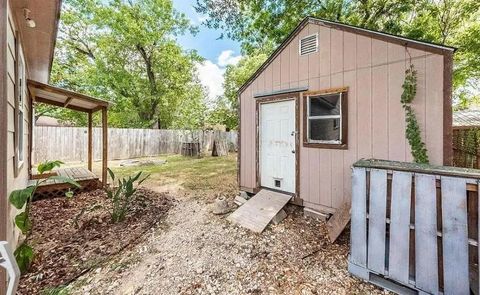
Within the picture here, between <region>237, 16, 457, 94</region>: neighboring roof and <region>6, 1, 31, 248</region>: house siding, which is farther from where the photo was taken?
<region>237, 16, 457, 94</region>: neighboring roof

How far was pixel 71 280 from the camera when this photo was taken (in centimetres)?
235

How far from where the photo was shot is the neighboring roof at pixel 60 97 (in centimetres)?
434

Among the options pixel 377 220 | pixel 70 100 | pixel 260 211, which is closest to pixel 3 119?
pixel 260 211

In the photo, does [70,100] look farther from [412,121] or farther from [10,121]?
[412,121]

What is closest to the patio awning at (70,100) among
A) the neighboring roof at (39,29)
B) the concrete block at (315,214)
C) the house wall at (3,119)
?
the neighboring roof at (39,29)

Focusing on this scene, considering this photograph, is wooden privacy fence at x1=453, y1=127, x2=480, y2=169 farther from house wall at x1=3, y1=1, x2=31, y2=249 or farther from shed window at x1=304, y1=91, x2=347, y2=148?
house wall at x1=3, y1=1, x2=31, y2=249

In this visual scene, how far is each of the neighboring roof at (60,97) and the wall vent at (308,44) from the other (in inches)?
185

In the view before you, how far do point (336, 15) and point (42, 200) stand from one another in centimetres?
1039

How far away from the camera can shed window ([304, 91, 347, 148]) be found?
3562 mm

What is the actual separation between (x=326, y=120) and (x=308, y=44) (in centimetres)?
139

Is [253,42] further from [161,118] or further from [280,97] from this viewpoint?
[161,118]

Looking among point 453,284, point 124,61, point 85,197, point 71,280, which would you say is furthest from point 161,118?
point 453,284

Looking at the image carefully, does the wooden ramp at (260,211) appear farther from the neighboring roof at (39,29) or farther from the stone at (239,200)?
the neighboring roof at (39,29)

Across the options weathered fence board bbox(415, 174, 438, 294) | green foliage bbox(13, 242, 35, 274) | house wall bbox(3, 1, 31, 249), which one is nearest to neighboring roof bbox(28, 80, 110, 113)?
house wall bbox(3, 1, 31, 249)
